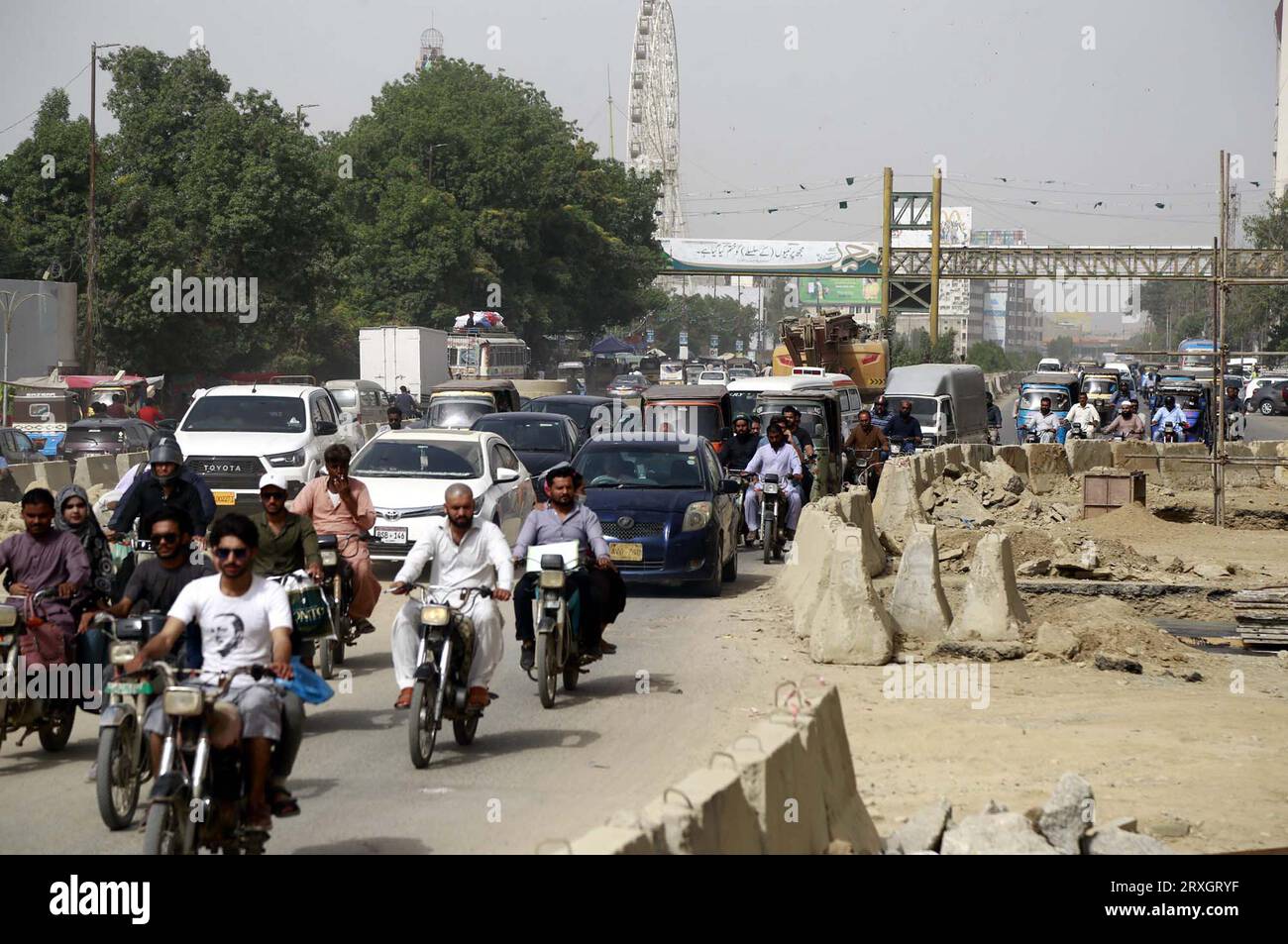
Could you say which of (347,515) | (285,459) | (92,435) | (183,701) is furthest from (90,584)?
(92,435)

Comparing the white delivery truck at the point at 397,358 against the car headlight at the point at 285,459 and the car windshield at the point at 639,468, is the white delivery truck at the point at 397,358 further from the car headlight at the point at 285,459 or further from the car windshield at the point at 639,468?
the car windshield at the point at 639,468

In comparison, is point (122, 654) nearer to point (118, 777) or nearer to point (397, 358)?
point (118, 777)

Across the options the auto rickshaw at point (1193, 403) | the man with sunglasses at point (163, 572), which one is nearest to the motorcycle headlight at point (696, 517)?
the man with sunglasses at point (163, 572)

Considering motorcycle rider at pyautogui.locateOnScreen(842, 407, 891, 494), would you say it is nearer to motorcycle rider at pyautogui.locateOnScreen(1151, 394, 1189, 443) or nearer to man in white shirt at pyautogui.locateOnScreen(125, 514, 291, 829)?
motorcycle rider at pyautogui.locateOnScreen(1151, 394, 1189, 443)

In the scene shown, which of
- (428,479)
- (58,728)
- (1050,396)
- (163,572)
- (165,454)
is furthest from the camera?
(1050,396)

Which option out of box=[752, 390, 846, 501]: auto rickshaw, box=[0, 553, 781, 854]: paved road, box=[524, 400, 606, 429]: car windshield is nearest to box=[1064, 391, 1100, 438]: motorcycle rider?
box=[752, 390, 846, 501]: auto rickshaw

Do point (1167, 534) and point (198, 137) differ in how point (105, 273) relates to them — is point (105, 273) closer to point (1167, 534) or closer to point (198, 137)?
point (198, 137)

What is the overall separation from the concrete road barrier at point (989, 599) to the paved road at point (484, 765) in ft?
7.12

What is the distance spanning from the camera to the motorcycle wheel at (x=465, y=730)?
923 centimetres

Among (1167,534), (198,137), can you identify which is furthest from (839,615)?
(198,137)

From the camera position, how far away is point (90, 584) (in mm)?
9047

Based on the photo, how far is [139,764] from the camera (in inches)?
298

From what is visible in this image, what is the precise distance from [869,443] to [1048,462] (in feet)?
30.3
